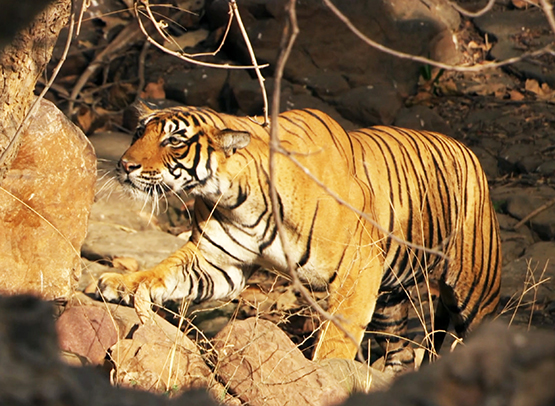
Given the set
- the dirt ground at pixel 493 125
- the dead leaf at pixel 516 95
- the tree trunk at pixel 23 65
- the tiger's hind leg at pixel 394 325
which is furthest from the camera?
the dead leaf at pixel 516 95

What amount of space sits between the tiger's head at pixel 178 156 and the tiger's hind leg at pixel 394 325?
1.55 meters

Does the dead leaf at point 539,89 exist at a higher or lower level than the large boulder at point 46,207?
lower

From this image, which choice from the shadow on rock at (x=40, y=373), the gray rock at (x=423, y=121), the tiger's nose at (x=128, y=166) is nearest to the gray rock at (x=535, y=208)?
the gray rock at (x=423, y=121)

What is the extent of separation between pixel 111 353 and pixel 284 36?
2.06 metres

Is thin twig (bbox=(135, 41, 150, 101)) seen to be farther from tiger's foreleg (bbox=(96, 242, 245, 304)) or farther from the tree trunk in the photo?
the tree trunk

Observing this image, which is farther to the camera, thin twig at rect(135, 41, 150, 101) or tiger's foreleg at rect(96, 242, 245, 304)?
thin twig at rect(135, 41, 150, 101)

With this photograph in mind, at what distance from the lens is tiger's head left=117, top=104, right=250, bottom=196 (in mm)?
3867

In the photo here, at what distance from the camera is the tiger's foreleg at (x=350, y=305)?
3898mm

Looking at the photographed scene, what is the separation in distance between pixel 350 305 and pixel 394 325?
3.74 feet

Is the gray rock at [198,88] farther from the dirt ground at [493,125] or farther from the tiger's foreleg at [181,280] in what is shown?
the tiger's foreleg at [181,280]

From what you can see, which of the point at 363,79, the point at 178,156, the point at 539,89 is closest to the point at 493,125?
the point at 539,89

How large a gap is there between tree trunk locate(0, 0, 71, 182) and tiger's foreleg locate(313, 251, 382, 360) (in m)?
1.69

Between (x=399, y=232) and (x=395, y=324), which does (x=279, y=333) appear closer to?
(x=399, y=232)

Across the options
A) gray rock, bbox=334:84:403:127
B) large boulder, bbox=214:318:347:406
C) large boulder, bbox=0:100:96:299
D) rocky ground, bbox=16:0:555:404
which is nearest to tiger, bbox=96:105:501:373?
large boulder, bbox=0:100:96:299
